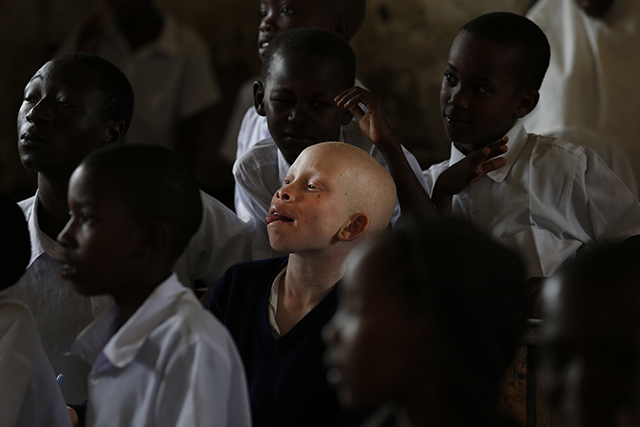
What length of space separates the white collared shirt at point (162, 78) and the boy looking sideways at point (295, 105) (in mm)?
2546

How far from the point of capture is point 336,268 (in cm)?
159

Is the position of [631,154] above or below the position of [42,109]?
below

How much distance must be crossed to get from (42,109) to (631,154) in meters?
2.42

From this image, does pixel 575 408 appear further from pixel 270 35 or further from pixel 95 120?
pixel 270 35

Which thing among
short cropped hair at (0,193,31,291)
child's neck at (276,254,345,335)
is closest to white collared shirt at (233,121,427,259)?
child's neck at (276,254,345,335)

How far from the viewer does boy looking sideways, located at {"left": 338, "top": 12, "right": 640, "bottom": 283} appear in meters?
2.04

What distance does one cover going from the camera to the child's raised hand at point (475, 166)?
1.96m

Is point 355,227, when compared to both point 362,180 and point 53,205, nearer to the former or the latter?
point 362,180

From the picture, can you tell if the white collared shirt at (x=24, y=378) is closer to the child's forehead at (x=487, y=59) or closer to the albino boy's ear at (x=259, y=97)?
the albino boy's ear at (x=259, y=97)

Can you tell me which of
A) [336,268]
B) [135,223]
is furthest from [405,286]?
[336,268]

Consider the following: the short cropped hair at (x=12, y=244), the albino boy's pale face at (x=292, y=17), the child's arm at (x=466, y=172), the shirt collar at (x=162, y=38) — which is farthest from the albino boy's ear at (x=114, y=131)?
the shirt collar at (x=162, y=38)

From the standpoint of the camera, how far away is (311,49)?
6.93 feet

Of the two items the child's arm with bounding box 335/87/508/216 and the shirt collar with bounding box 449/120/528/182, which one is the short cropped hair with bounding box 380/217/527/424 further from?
the shirt collar with bounding box 449/120/528/182

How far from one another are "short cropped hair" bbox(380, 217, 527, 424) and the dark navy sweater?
0.58m
